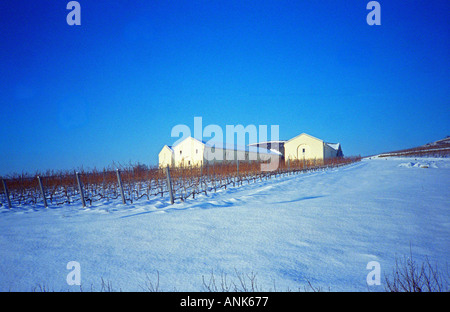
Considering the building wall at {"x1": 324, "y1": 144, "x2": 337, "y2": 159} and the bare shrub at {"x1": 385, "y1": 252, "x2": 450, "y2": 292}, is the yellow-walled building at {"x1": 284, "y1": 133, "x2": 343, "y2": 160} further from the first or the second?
the bare shrub at {"x1": 385, "y1": 252, "x2": 450, "y2": 292}

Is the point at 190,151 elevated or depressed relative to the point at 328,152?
elevated

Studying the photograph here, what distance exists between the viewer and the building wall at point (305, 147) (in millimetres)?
30828

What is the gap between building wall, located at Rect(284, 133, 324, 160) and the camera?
3083 cm

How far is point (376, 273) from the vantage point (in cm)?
210

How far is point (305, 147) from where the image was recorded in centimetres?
3181

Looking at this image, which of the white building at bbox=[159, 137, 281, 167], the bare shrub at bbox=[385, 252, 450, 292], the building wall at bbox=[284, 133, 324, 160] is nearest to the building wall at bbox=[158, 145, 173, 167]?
the white building at bbox=[159, 137, 281, 167]

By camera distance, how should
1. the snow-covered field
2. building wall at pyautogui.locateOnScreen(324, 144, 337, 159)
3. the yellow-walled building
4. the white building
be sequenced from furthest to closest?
1. building wall at pyautogui.locateOnScreen(324, 144, 337, 159)
2. the yellow-walled building
3. the white building
4. the snow-covered field

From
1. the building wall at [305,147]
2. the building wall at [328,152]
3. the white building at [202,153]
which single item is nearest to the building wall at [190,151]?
the white building at [202,153]

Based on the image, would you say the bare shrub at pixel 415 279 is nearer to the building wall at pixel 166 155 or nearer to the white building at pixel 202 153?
the white building at pixel 202 153

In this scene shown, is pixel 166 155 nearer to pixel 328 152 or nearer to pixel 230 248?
pixel 328 152

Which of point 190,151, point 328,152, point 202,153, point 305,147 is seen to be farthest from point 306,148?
point 190,151
